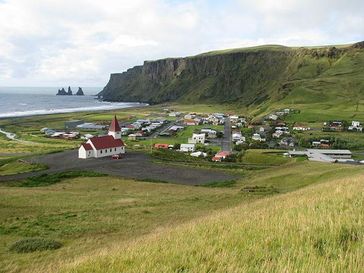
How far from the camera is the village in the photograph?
6975 centimetres

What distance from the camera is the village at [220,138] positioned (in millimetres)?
69750

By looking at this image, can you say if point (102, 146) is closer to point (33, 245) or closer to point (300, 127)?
point (33, 245)

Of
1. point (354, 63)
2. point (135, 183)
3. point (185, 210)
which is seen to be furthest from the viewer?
point (354, 63)

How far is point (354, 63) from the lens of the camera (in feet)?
647

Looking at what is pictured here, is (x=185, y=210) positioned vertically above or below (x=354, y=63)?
below

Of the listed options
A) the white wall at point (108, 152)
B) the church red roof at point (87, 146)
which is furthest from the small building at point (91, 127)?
the church red roof at point (87, 146)

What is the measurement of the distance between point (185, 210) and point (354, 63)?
194m

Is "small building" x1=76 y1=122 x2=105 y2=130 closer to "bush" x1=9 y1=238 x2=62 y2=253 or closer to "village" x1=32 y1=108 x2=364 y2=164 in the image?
"village" x1=32 y1=108 x2=364 y2=164

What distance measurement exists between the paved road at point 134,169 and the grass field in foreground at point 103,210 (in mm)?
4601

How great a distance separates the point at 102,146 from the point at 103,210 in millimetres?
37535

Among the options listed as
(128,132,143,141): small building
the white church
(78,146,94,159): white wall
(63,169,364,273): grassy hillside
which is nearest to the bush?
(63,169,364,273): grassy hillside

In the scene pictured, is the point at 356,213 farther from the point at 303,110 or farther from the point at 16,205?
the point at 303,110

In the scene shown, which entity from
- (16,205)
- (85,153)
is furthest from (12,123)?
(16,205)

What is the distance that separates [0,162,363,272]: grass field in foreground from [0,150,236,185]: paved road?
4.60 metres
